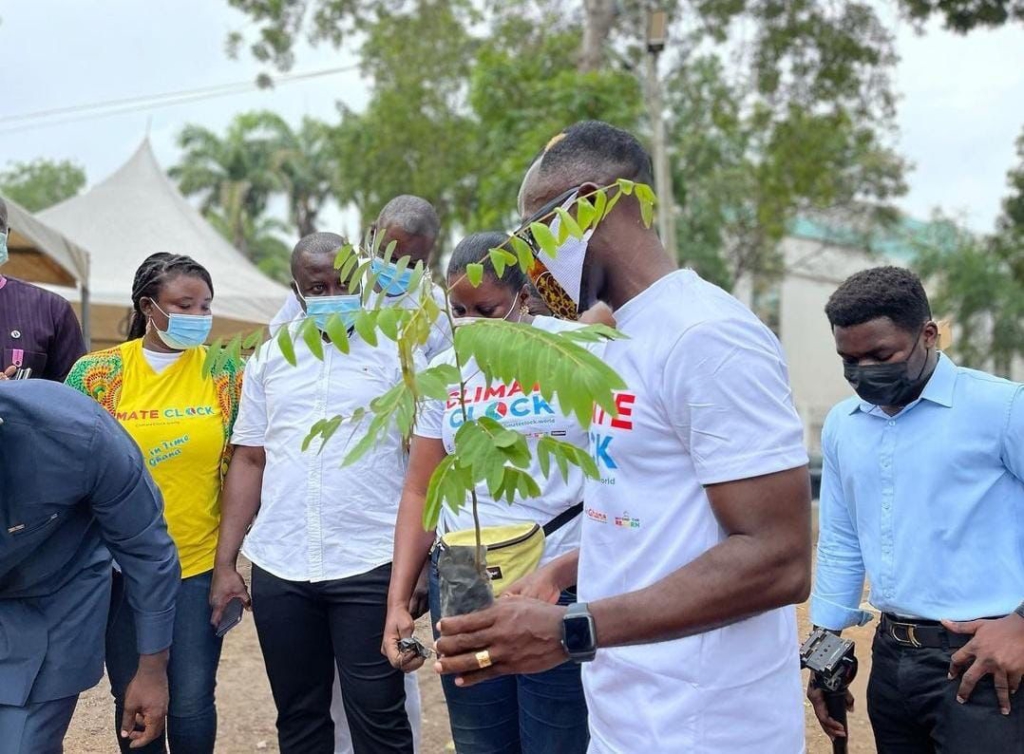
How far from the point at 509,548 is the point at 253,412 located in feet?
4.19

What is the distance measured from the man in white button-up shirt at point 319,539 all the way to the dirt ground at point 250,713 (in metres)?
0.88

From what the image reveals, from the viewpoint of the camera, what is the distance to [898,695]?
2.67 m

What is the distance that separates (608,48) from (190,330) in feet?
43.4

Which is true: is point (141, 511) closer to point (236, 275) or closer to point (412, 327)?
point (412, 327)

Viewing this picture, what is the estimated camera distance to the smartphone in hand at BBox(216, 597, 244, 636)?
11.2 ft

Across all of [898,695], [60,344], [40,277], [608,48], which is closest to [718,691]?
[898,695]

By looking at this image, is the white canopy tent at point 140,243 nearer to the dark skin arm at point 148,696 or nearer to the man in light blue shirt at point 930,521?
the dark skin arm at point 148,696

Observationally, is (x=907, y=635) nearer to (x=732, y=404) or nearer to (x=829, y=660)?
(x=829, y=660)

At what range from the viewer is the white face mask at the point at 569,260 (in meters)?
1.79

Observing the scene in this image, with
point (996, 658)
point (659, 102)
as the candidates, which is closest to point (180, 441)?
point (996, 658)

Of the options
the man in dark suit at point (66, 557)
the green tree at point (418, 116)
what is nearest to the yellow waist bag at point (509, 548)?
the man in dark suit at point (66, 557)

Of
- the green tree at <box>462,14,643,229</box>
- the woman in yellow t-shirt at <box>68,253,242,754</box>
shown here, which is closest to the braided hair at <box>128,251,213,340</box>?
the woman in yellow t-shirt at <box>68,253,242,754</box>

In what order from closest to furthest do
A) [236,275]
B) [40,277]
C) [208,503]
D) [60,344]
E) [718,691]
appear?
[718,691], [208,503], [60,344], [40,277], [236,275]

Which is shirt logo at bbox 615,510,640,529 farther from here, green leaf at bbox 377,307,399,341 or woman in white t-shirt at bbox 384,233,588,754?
woman in white t-shirt at bbox 384,233,588,754
